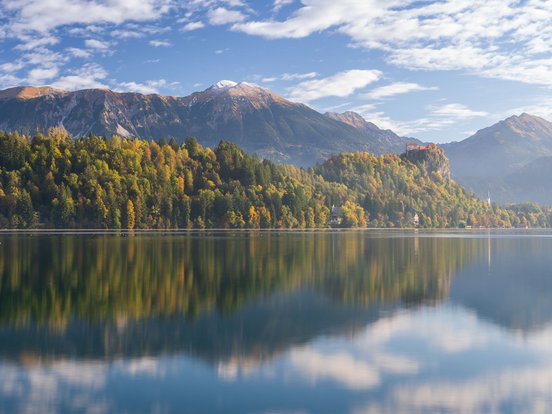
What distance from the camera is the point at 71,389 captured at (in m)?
23.4

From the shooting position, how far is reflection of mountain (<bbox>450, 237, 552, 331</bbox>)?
137 feet

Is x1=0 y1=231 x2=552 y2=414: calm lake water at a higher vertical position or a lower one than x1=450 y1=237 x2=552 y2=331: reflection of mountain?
higher

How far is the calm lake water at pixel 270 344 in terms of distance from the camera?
22828 millimetres

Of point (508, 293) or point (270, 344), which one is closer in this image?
point (270, 344)

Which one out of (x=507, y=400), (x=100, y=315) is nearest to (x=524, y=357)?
(x=507, y=400)

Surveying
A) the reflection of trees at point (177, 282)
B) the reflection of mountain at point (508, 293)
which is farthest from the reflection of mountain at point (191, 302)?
the reflection of mountain at point (508, 293)

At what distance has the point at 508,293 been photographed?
54562mm

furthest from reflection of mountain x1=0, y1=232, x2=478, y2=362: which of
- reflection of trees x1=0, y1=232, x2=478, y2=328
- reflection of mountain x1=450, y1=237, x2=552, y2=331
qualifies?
reflection of mountain x1=450, y1=237, x2=552, y2=331

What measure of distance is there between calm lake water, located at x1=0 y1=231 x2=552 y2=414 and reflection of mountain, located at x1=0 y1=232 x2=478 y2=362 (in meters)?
0.17

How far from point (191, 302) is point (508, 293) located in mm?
28240

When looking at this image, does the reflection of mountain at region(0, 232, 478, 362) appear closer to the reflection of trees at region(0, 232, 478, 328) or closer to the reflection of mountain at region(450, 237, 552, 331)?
the reflection of trees at region(0, 232, 478, 328)

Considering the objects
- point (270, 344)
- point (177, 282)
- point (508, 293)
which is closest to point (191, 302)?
point (177, 282)

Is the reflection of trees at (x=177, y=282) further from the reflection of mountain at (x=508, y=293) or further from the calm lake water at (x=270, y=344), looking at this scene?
the reflection of mountain at (x=508, y=293)

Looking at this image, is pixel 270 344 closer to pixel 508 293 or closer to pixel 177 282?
pixel 177 282
